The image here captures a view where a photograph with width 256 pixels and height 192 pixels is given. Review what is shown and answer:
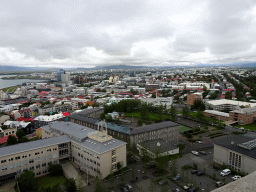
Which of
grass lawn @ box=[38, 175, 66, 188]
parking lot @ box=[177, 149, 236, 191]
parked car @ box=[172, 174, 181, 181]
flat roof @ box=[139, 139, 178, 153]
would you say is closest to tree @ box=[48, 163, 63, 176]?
grass lawn @ box=[38, 175, 66, 188]

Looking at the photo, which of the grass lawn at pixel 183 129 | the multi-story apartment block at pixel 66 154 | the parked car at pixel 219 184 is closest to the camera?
the parked car at pixel 219 184

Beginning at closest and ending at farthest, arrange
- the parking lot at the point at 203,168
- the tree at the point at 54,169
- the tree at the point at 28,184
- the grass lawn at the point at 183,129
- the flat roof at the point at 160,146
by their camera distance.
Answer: the tree at the point at 28,184 → the parking lot at the point at 203,168 → the tree at the point at 54,169 → the flat roof at the point at 160,146 → the grass lawn at the point at 183,129

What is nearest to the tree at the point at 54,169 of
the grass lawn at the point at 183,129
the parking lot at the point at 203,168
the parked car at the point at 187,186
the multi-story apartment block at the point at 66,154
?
the multi-story apartment block at the point at 66,154

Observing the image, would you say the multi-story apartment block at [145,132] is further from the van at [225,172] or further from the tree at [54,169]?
the van at [225,172]

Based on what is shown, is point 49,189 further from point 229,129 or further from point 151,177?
point 229,129

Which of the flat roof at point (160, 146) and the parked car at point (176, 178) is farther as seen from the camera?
the flat roof at point (160, 146)

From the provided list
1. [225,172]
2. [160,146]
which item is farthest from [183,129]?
[225,172]
